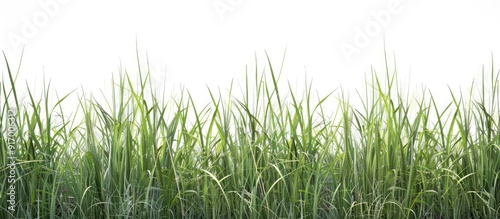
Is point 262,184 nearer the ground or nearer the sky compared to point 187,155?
nearer the ground

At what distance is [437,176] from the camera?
3.33m

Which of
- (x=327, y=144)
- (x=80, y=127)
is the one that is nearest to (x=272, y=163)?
(x=327, y=144)

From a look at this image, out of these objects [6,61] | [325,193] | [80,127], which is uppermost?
[6,61]

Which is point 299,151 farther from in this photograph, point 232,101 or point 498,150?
point 498,150

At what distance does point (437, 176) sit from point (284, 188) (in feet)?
3.03

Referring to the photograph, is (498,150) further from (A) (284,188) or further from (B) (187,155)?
(B) (187,155)

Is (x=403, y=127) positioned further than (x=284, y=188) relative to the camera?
Yes

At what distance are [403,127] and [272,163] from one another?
83 centimetres

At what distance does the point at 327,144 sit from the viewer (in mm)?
3318

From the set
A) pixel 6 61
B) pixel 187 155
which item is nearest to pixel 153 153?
pixel 187 155

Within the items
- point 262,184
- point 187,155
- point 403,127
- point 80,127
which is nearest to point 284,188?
point 262,184

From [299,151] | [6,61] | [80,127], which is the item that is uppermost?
[6,61]

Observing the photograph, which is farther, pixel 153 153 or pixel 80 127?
pixel 80 127

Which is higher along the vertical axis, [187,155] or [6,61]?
[6,61]
